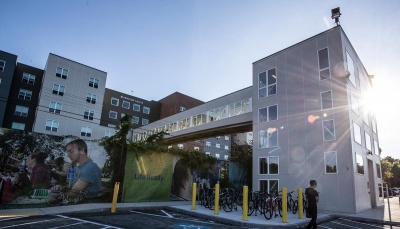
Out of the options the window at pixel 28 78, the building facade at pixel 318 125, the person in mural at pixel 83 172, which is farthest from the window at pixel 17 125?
the building facade at pixel 318 125

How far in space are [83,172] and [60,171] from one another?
115cm

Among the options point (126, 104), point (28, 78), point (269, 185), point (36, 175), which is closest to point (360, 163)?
point (269, 185)

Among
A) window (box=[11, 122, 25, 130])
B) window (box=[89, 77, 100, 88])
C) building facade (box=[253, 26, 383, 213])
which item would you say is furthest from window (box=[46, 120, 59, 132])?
building facade (box=[253, 26, 383, 213])

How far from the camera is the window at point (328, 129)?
16.0 m

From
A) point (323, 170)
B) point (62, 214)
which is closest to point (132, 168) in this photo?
point (62, 214)

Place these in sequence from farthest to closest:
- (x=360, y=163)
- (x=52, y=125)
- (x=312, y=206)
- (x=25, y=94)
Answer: (x=25, y=94), (x=52, y=125), (x=360, y=163), (x=312, y=206)

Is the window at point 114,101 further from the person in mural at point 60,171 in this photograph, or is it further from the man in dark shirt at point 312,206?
the man in dark shirt at point 312,206

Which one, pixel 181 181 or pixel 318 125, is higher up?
pixel 318 125

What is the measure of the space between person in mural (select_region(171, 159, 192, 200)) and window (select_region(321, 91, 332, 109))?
35.3 feet

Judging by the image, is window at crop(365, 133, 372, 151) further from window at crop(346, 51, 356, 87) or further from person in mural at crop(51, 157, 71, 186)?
person in mural at crop(51, 157, 71, 186)

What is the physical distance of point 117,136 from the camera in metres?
15.2

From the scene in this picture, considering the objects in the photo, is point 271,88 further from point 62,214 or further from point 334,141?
point 62,214

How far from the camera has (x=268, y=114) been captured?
19891 millimetres

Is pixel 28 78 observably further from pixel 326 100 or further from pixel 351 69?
pixel 351 69
